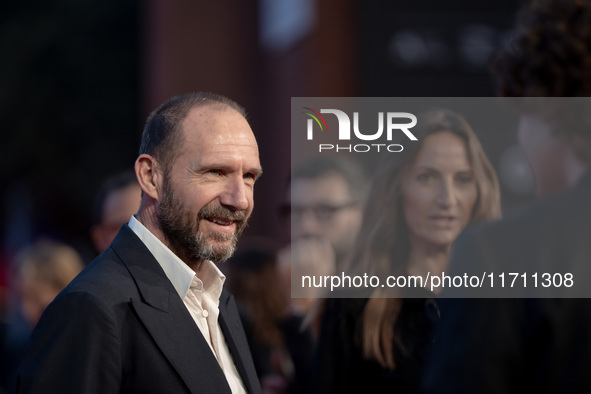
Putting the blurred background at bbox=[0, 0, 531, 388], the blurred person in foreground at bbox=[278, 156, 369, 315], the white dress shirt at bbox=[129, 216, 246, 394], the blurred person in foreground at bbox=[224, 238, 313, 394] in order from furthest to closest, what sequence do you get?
1. the blurred background at bbox=[0, 0, 531, 388]
2. the blurred person in foreground at bbox=[224, 238, 313, 394]
3. the blurred person in foreground at bbox=[278, 156, 369, 315]
4. the white dress shirt at bbox=[129, 216, 246, 394]

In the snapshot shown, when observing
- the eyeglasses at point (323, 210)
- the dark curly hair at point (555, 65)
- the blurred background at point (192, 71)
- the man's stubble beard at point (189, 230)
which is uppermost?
the blurred background at point (192, 71)

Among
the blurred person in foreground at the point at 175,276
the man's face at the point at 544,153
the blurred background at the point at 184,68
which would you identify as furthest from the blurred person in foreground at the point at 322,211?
the blurred background at the point at 184,68

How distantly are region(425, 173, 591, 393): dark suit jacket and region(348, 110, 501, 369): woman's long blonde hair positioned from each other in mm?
1267

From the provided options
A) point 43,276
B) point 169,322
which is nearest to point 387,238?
point 169,322

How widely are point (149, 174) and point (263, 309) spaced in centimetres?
303

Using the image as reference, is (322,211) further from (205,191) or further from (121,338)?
(121,338)

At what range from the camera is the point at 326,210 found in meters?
4.46

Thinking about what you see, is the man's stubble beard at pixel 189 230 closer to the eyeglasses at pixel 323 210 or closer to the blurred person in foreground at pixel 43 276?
the eyeglasses at pixel 323 210

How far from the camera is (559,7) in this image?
1.85 meters

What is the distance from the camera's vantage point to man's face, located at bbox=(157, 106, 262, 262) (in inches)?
102

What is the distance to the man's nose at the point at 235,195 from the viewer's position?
2.62 metres

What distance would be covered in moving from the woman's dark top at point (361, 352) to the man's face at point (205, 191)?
2.82ft

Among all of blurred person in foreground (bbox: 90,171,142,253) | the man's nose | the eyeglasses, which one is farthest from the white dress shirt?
the eyeglasses

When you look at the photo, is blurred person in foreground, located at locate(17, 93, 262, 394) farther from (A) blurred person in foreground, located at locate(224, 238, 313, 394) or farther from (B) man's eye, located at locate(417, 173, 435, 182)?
(A) blurred person in foreground, located at locate(224, 238, 313, 394)
